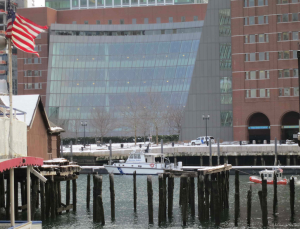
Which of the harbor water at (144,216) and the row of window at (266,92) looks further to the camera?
the row of window at (266,92)

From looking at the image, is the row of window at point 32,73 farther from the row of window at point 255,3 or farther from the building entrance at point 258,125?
the row of window at point 255,3

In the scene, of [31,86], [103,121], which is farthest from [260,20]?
[31,86]

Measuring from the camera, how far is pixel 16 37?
22.8 meters

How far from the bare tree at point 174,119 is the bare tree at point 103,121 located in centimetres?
1449

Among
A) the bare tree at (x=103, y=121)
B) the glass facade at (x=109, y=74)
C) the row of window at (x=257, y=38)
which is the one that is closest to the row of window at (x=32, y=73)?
the glass facade at (x=109, y=74)

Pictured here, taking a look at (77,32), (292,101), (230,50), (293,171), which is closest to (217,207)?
(293,171)

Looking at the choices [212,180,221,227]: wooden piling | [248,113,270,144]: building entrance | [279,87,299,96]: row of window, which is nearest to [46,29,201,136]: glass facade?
[248,113,270,144]: building entrance

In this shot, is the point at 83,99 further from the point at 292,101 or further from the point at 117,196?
the point at 117,196

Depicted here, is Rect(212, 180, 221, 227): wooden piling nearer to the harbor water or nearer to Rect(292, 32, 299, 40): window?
the harbor water

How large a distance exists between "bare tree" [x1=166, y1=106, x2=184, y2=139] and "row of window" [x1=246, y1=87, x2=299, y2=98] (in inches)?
806

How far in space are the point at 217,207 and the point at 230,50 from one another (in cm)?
8736

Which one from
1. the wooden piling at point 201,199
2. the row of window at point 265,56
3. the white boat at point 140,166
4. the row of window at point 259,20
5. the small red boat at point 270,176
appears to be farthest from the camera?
the row of window at point 259,20

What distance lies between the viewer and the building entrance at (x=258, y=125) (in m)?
118

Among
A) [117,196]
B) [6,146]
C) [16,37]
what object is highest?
[16,37]
